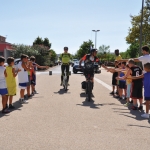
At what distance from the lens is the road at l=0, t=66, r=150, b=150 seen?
4.87m

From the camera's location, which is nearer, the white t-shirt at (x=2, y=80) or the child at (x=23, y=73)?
the white t-shirt at (x=2, y=80)

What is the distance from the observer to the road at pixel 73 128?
16.0 ft

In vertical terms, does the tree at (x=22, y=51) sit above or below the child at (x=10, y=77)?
above

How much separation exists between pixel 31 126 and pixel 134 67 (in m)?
3.90

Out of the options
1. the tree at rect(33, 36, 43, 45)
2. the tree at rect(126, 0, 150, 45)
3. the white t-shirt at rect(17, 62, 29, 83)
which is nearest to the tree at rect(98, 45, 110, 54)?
the tree at rect(33, 36, 43, 45)

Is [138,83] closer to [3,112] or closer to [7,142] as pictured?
[3,112]

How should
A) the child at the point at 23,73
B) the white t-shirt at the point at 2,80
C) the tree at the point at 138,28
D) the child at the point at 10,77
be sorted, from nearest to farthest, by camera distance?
the white t-shirt at the point at 2,80 → the child at the point at 10,77 → the child at the point at 23,73 → the tree at the point at 138,28

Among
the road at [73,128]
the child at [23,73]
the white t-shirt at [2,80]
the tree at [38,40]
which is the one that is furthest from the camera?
the tree at [38,40]

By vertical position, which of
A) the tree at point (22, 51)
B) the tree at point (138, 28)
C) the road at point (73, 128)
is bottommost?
the road at point (73, 128)

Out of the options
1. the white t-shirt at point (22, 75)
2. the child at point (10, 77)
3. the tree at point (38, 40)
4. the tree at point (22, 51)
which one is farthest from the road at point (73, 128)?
the tree at point (38, 40)

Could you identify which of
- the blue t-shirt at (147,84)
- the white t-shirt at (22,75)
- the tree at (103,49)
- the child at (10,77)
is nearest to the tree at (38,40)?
the tree at (103,49)

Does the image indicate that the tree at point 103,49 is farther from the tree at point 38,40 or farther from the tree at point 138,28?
the tree at point 138,28

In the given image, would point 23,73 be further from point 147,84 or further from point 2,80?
point 147,84

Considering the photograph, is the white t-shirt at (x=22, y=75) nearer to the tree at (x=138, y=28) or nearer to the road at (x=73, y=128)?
the road at (x=73, y=128)
